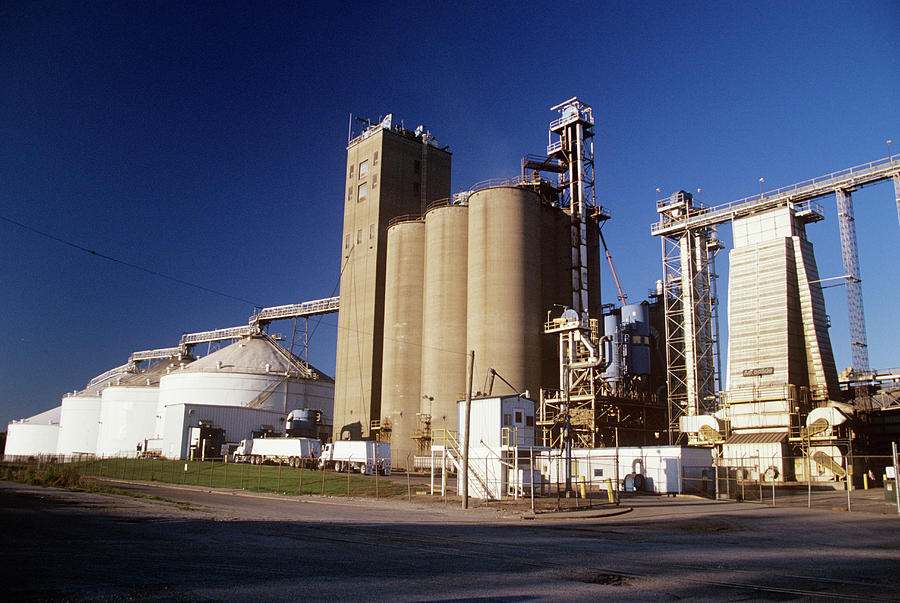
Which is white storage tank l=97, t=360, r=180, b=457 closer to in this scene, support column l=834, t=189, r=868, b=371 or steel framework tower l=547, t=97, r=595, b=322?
steel framework tower l=547, t=97, r=595, b=322

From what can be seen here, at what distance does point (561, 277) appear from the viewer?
65.1 metres

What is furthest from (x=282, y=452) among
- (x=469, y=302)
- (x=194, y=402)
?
(x=194, y=402)

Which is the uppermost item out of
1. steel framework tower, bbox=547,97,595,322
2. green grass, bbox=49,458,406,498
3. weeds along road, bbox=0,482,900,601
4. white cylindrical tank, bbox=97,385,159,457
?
steel framework tower, bbox=547,97,595,322

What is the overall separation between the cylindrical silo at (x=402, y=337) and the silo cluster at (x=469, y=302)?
→ 4.1 inches

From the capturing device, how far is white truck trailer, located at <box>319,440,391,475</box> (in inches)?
2201

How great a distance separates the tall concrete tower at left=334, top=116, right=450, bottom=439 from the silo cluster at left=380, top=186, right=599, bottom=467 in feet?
14.8

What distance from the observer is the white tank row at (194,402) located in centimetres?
7875

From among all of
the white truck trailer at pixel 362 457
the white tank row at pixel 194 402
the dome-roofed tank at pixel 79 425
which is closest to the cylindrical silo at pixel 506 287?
the white truck trailer at pixel 362 457

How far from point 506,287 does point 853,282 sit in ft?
91.1

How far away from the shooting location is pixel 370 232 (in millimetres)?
77000

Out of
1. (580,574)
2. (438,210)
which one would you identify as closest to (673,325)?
(438,210)

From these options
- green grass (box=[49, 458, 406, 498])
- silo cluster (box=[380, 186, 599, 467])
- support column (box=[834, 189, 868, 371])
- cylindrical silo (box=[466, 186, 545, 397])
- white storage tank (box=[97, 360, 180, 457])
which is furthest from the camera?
white storage tank (box=[97, 360, 180, 457])

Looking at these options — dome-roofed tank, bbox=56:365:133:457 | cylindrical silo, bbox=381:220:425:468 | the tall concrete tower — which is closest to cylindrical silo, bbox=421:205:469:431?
cylindrical silo, bbox=381:220:425:468

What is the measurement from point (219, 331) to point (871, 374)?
94.8m
